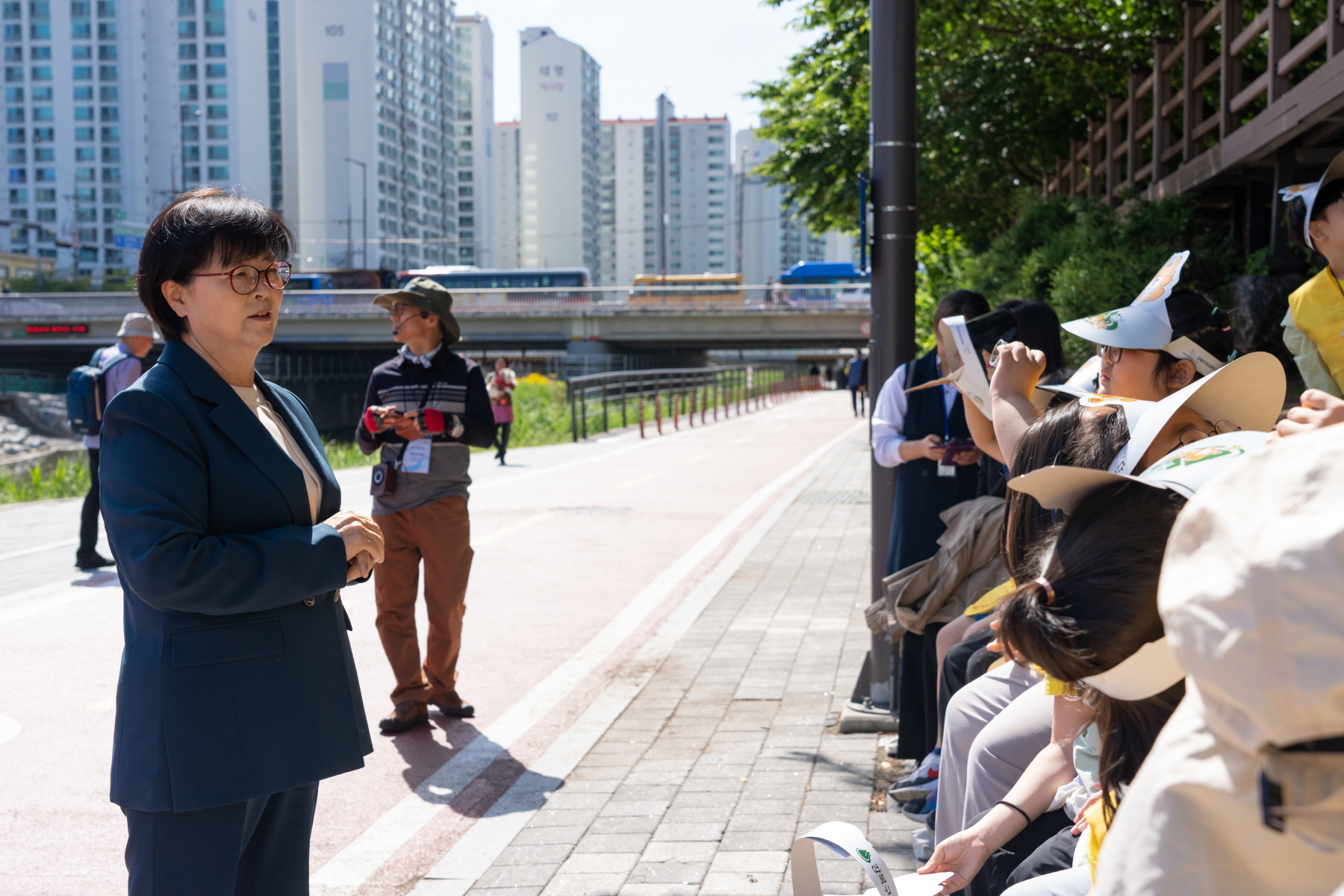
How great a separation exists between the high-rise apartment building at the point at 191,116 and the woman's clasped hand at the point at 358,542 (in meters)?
114

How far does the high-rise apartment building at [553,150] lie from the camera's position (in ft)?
444

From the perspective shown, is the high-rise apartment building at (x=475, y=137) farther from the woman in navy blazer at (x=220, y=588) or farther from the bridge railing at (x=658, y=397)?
the woman in navy blazer at (x=220, y=588)

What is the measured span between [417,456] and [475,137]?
6092 inches

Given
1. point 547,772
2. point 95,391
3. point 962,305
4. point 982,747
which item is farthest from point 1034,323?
point 95,391

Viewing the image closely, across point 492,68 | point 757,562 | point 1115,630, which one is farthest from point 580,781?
point 492,68

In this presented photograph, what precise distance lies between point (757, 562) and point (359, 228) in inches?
4376

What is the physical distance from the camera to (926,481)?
181 inches

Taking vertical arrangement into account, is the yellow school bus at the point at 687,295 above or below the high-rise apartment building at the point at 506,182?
below

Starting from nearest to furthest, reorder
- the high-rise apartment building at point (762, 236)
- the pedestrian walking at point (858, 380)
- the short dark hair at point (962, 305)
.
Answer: the short dark hair at point (962, 305) < the pedestrian walking at point (858, 380) < the high-rise apartment building at point (762, 236)

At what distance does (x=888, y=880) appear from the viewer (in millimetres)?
1688

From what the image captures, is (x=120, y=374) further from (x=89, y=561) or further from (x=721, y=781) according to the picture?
(x=721, y=781)

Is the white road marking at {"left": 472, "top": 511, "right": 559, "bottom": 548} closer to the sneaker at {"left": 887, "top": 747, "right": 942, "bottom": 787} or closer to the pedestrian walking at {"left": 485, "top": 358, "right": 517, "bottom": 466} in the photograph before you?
the pedestrian walking at {"left": 485, "top": 358, "right": 517, "bottom": 466}

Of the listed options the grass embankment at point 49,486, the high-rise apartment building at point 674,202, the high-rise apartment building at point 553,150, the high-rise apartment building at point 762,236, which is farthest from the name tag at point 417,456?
the high-rise apartment building at point 674,202

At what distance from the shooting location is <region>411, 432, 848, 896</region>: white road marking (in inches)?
142
